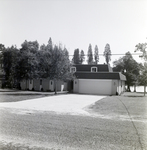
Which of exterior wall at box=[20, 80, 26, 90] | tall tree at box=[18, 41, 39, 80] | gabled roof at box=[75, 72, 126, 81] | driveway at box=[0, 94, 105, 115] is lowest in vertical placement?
driveway at box=[0, 94, 105, 115]

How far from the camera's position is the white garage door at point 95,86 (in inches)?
1031

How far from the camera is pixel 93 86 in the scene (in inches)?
1054

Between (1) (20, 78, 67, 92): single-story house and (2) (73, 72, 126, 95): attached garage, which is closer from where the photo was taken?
(2) (73, 72, 126, 95): attached garage

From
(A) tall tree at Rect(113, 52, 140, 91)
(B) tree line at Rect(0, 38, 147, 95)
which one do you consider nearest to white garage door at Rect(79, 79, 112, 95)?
(B) tree line at Rect(0, 38, 147, 95)

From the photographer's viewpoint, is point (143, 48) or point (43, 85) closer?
point (143, 48)

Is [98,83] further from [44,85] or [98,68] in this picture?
[44,85]

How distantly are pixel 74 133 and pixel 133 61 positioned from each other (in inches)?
1482

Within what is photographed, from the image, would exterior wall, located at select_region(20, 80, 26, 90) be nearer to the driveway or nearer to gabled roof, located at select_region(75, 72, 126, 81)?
gabled roof, located at select_region(75, 72, 126, 81)

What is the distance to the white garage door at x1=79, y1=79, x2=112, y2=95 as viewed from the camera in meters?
26.2

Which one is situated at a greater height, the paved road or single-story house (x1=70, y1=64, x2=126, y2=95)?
single-story house (x1=70, y1=64, x2=126, y2=95)

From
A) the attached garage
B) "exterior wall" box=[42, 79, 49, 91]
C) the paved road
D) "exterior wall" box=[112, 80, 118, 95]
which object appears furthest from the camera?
"exterior wall" box=[42, 79, 49, 91]

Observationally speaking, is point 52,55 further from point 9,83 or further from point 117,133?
point 117,133

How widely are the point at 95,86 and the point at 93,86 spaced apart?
1.07 feet

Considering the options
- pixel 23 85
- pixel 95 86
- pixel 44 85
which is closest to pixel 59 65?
pixel 95 86
